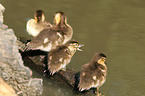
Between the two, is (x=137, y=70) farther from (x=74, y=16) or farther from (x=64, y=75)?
(x=74, y=16)

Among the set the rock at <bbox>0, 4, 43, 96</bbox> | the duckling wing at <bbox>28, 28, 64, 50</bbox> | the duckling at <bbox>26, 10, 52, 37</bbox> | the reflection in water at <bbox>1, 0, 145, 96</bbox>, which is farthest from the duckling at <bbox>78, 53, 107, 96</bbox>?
the duckling at <bbox>26, 10, 52, 37</bbox>

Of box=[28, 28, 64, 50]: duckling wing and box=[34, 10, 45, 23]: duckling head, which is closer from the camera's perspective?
box=[28, 28, 64, 50]: duckling wing

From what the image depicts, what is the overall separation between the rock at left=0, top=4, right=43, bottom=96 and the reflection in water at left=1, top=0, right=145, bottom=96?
81 centimetres

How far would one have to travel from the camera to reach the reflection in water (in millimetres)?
4590

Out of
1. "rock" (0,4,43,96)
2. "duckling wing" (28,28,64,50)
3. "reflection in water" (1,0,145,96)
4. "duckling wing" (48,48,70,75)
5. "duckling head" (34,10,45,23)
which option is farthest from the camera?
"duckling head" (34,10,45,23)

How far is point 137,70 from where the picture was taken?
499 centimetres

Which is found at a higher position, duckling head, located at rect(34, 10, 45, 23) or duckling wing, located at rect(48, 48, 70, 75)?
duckling head, located at rect(34, 10, 45, 23)

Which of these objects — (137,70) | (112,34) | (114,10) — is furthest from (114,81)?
(114,10)

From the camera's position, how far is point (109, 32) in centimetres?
625

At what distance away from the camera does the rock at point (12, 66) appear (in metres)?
2.94

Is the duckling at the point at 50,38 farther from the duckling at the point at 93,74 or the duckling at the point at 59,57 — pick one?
the duckling at the point at 93,74

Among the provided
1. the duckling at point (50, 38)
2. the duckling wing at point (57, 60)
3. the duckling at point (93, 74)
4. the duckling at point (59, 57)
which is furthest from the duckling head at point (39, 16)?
the duckling at point (93, 74)

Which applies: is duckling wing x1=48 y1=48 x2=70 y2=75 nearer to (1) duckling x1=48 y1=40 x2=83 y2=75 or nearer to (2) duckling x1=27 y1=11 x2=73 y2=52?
(1) duckling x1=48 y1=40 x2=83 y2=75

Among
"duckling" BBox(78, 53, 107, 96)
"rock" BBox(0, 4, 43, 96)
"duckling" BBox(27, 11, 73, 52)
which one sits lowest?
"duckling" BBox(78, 53, 107, 96)
